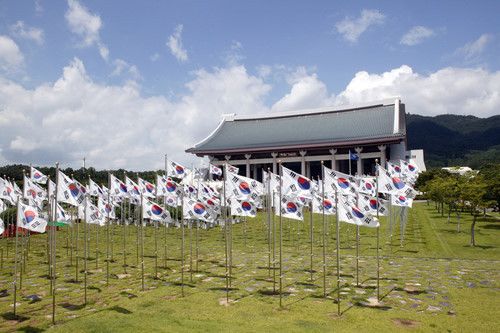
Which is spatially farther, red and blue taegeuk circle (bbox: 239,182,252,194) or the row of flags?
red and blue taegeuk circle (bbox: 239,182,252,194)

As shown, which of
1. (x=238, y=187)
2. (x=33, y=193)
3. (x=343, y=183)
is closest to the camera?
(x=238, y=187)

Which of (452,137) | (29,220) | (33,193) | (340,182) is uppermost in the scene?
(452,137)

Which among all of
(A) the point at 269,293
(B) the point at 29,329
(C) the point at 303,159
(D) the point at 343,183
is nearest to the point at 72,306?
(B) the point at 29,329

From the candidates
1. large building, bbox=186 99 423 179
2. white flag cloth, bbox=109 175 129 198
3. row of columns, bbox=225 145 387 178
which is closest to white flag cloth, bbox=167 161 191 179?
white flag cloth, bbox=109 175 129 198

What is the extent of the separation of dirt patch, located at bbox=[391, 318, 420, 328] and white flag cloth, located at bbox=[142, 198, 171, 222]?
957 centimetres

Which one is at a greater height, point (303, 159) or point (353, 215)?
point (303, 159)

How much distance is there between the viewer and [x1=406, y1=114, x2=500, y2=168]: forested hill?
147 meters

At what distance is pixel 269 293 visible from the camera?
14164 millimetres

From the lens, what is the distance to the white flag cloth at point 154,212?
54.6 feet

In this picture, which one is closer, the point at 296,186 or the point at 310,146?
the point at 296,186

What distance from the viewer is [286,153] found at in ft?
220

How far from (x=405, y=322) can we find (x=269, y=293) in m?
4.84

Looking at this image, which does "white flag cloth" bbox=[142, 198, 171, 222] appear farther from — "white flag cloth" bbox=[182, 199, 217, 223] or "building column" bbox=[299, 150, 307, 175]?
"building column" bbox=[299, 150, 307, 175]

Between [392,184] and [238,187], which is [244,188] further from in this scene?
[392,184]
